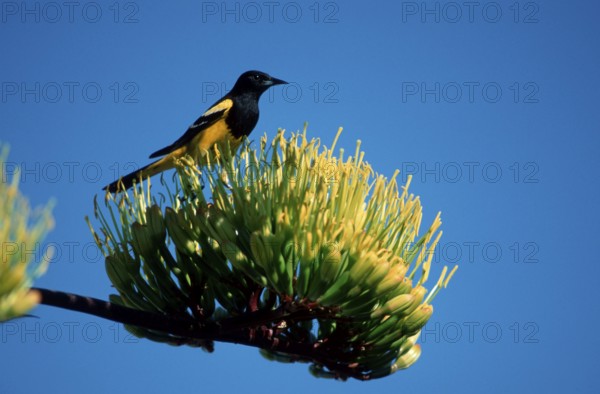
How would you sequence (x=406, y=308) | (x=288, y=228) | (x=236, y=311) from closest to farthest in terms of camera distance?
(x=288, y=228) < (x=406, y=308) < (x=236, y=311)

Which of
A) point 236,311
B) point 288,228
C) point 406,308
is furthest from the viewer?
point 236,311

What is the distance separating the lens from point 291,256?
276 centimetres

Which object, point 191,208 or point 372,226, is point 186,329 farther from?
point 372,226

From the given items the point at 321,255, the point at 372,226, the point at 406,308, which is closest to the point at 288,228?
the point at 321,255

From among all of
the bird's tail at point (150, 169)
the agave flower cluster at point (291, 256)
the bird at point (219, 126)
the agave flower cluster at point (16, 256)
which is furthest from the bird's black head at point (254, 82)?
the agave flower cluster at point (16, 256)

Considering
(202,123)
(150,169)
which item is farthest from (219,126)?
(150,169)

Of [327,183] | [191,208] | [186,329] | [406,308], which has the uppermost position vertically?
[327,183]

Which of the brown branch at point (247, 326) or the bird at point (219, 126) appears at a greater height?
the bird at point (219, 126)

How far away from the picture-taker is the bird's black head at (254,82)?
6.98 m

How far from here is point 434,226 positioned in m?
3.15

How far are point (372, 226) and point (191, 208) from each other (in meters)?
0.73

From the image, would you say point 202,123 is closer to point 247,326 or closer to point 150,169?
point 150,169

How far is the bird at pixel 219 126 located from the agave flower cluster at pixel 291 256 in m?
3.01

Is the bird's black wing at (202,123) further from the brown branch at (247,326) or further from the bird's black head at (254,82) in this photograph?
the brown branch at (247,326)
